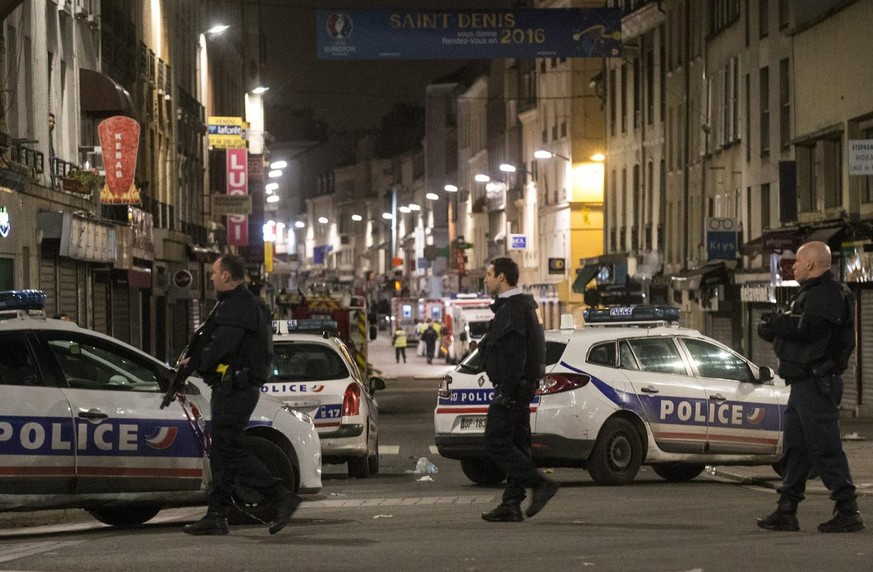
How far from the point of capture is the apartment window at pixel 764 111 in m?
41.6

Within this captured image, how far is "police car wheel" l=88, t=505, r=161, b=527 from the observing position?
13.3 metres

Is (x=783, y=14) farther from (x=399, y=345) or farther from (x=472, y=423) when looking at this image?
(x=399, y=345)

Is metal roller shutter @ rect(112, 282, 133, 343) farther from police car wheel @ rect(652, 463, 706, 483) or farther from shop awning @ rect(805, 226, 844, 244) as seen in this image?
police car wheel @ rect(652, 463, 706, 483)

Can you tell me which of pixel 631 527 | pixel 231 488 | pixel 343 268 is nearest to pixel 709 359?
pixel 631 527

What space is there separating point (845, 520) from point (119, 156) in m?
22.5

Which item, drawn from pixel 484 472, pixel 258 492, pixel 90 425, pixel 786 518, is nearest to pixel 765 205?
pixel 484 472

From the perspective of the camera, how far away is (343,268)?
594ft

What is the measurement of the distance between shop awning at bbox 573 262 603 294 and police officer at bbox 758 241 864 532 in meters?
52.9

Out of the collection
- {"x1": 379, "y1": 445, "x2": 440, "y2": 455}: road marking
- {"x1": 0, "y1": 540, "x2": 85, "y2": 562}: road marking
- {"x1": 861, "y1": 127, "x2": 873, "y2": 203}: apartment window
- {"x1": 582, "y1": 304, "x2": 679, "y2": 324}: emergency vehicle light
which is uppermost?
{"x1": 861, "y1": 127, "x2": 873, "y2": 203}: apartment window

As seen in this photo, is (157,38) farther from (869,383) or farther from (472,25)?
(869,383)

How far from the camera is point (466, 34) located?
41.1 m

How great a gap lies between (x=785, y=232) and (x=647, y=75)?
890 inches

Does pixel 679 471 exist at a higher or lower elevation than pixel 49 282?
lower

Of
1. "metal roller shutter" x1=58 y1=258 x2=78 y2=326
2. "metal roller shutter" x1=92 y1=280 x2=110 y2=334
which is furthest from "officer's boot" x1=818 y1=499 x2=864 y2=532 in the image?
"metal roller shutter" x1=92 y1=280 x2=110 y2=334
